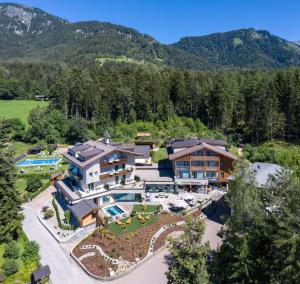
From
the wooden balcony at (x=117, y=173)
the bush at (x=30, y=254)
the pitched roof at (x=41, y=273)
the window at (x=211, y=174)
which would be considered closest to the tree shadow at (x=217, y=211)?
the window at (x=211, y=174)

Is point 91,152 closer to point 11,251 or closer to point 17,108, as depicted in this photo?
point 11,251

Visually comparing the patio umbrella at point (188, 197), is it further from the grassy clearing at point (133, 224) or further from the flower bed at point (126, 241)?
the flower bed at point (126, 241)

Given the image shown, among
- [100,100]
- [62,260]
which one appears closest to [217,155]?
[62,260]

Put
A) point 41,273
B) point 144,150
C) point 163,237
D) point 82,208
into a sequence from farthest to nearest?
1. point 144,150
2. point 82,208
3. point 163,237
4. point 41,273

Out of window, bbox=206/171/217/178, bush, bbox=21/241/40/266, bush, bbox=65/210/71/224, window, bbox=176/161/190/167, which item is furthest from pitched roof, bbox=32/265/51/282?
window, bbox=206/171/217/178

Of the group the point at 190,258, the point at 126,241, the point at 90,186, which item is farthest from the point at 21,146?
the point at 190,258

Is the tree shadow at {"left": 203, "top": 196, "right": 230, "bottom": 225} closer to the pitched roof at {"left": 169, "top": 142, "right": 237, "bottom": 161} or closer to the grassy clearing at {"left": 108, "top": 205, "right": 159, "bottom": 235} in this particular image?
the grassy clearing at {"left": 108, "top": 205, "right": 159, "bottom": 235}
